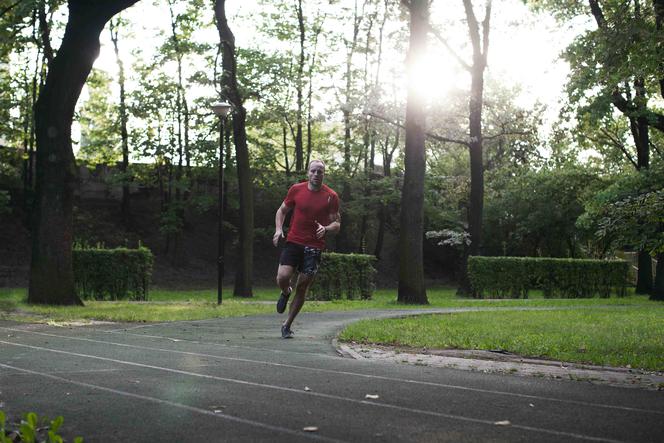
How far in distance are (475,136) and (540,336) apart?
19451 mm

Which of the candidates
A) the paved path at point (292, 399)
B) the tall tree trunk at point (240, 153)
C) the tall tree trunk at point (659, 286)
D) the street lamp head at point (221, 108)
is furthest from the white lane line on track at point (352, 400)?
the tall tree trunk at point (659, 286)

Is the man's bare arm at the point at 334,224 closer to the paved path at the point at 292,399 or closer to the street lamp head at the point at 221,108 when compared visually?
the paved path at the point at 292,399

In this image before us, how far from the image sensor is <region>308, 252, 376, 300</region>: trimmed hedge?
75.0ft

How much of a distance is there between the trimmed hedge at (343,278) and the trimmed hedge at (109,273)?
507 cm

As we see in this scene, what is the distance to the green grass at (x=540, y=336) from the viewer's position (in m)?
8.38

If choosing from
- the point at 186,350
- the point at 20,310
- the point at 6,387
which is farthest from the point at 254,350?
the point at 20,310

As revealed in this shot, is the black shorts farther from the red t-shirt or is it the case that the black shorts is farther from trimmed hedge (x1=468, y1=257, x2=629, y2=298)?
trimmed hedge (x1=468, y1=257, x2=629, y2=298)

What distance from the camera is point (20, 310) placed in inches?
613

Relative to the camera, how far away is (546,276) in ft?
96.3

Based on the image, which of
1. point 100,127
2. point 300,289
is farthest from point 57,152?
point 100,127

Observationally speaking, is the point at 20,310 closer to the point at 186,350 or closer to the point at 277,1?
the point at 186,350

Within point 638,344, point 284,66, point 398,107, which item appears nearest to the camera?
point 638,344

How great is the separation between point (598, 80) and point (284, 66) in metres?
22.8

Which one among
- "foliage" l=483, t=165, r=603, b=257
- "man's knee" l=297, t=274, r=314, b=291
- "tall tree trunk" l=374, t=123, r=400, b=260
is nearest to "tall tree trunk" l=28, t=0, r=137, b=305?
"man's knee" l=297, t=274, r=314, b=291
